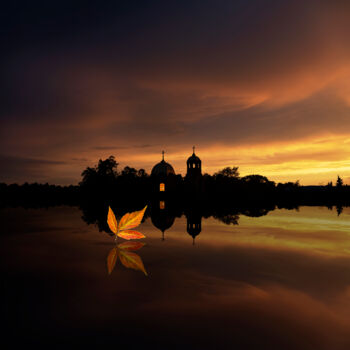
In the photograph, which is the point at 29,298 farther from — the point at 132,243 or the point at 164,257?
the point at 132,243

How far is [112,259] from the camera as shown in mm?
8000

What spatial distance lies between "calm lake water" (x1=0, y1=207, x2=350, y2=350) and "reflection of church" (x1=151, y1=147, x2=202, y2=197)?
51731 mm

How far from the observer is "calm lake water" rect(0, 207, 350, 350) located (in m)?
4.05

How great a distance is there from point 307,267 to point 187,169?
182 feet

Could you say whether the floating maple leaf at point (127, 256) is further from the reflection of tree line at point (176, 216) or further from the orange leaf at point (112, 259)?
the reflection of tree line at point (176, 216)

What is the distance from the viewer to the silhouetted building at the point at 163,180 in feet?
202

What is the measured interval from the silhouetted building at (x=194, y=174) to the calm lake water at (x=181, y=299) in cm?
5173

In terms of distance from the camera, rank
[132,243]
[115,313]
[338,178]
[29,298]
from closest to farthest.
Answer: [115,313] → [29,298] → [132,243] → [338,178]

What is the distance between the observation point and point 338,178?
97500mm

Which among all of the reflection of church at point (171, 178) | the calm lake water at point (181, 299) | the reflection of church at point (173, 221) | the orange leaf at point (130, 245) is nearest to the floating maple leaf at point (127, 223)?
the calm lake water at point (181, 299)

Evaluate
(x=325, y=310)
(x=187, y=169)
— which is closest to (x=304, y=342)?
(x=325, y=310)

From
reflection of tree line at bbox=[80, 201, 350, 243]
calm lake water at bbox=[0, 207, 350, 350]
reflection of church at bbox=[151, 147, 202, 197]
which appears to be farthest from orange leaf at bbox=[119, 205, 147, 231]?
reflection of church at bbox=[151, 147, 202, 197]

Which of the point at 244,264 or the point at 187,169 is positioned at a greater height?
the point at 187,169

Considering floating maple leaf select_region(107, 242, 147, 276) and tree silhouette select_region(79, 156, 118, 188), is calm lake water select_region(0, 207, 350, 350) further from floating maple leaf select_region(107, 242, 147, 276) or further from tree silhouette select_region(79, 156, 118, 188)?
tree silhouette select_region(79, 156, 118, 188)
